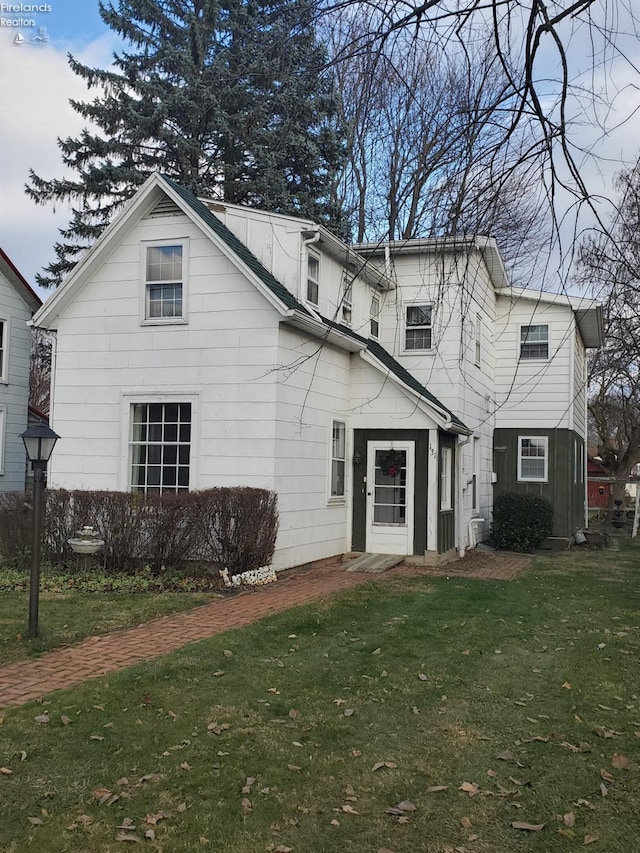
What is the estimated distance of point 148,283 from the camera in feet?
41.3

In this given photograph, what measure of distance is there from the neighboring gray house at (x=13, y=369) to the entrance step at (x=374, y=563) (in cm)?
1079

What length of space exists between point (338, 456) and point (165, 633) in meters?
6.83

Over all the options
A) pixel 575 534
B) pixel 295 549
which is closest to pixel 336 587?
pixel 295 549

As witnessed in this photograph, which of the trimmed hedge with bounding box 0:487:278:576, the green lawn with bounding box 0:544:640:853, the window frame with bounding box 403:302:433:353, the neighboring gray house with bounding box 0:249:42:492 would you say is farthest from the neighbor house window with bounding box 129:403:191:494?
the neighboring gray house with bounding box 0:249:42:492

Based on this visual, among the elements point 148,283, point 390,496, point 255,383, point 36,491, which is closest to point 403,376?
point 390,496

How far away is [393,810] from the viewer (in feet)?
13.0

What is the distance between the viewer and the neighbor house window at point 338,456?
13750 mm

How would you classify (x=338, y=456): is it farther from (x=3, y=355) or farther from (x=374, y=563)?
(x=3, y=355)

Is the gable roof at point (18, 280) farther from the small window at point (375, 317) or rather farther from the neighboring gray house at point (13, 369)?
the small window at point (375, 317)

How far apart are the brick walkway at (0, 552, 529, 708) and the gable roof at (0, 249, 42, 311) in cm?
1252

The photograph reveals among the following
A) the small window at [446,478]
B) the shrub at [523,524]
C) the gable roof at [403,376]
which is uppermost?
the gable roof at [403,376]

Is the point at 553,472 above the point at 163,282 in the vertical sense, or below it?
below

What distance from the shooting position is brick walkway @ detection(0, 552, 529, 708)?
604 centimetres

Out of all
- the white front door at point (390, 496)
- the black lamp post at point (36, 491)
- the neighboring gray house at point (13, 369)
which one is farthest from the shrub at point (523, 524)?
the neighboring gray house at point (13, 369)
